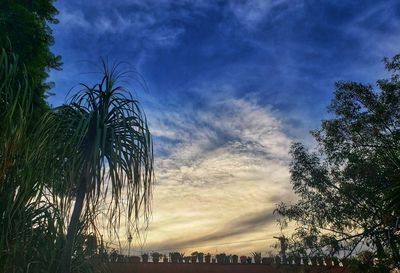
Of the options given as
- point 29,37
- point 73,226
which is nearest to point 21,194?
point 73,226

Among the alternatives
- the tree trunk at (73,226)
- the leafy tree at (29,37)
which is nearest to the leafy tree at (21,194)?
the tree trunk at (73,226)

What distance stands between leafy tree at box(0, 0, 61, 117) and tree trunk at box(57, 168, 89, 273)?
4.63 m

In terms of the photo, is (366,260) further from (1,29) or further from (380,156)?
(1,29)

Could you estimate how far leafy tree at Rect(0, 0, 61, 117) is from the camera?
10.3 meters

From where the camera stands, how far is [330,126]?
18.4 m

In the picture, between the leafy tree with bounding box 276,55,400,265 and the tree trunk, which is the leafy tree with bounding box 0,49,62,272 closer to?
the tree trunk

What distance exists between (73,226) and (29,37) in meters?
6.15

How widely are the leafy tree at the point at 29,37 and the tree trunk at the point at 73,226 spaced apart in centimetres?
463

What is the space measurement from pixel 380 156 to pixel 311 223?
12.6ft

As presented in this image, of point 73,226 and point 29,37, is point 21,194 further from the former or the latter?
point 29,37

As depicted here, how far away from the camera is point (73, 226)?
5.98 meters

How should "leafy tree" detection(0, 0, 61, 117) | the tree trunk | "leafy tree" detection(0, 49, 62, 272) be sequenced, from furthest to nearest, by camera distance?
"leafy tree" detection(0, 0, 61, 117) → the tree trunk → "leafy tree" detection(0, 49, 62, 272)

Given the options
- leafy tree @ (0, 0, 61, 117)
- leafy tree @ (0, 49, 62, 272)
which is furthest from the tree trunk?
leafy tree @ (0, 0, 61, 117)

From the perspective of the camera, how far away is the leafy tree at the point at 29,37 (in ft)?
33.9
